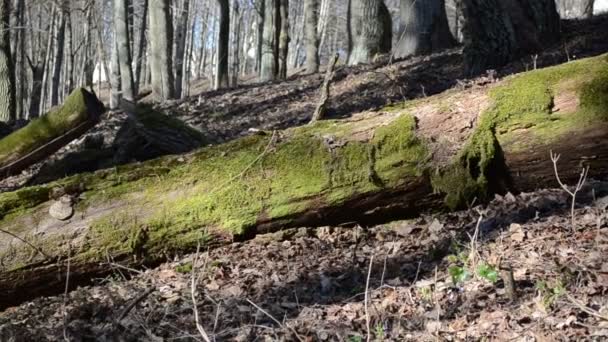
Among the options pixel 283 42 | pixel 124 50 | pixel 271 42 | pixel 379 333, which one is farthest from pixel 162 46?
pixel 379 333

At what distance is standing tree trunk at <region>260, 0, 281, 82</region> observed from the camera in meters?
17.2

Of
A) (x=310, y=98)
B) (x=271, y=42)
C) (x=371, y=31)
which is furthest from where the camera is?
(x=271, y=42)

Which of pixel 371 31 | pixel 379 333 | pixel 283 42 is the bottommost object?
pixel 379 333

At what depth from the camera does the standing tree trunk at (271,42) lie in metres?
17.2

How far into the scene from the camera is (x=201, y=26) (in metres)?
56.3

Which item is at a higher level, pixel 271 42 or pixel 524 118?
pixel 271 42

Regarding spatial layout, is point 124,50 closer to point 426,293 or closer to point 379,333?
point 426,293

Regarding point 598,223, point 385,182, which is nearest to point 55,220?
point 385,182

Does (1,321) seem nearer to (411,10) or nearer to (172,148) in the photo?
(172,148)

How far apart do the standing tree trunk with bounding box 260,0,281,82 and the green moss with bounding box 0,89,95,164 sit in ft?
34.8

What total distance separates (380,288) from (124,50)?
505 inches

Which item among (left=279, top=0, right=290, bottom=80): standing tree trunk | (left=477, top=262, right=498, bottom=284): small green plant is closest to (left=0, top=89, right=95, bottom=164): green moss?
(left=477, top=262, right=498, bottom=284): small green plant

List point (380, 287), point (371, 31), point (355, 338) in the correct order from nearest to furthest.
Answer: point (355, 338) < point (380, 287) < point (371, 31)

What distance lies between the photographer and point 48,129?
23.1 ft
